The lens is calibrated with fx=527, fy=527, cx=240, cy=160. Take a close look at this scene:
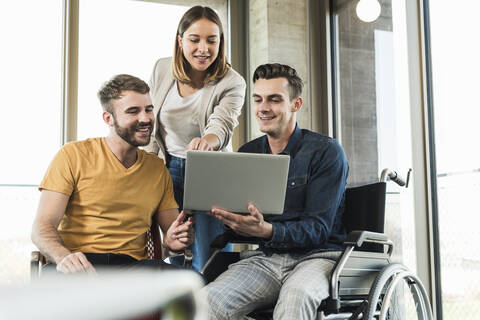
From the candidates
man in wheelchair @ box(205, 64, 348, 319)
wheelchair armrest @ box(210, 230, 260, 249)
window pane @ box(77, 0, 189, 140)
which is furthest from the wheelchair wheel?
window pane @ box(77, 0, 189, 140)

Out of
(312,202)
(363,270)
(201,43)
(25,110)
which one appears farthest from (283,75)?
(25,110)

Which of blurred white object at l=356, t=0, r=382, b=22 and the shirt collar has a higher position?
blurred white object at l=356, t=0, r=382, b=22

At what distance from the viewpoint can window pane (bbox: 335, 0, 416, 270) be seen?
9.01 ft

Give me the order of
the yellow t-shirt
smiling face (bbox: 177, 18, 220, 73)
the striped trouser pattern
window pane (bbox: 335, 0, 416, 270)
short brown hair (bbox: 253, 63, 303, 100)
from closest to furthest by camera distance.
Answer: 1. the striped trouser pattern
2. the yellow t-shirt
3. short brown hair (bbox: 253, 63, 303, 100)
4. smiling face (bbox: 177, 18, 220, 73)
5. window pane (bbox: 335, 0, 416, 270)

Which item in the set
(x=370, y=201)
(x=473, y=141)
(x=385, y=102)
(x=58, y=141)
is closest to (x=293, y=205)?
(x=370, y=201)

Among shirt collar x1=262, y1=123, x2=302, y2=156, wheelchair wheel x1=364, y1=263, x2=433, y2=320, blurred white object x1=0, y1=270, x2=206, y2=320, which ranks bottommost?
A: wheelchair wheel x1=364, y1=263, x2=433, y2=320

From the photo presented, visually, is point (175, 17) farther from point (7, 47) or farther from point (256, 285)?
point (256, 285)

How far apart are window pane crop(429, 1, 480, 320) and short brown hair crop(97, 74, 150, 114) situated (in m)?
1.52

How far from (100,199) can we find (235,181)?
461mm

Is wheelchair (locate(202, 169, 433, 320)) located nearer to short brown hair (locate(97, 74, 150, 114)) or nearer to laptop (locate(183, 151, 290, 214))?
laptop (locate(183, 151, 290, 214))

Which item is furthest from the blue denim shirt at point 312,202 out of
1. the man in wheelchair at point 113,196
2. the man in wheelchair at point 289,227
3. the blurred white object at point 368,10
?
→ the blurred white object at point 368,10

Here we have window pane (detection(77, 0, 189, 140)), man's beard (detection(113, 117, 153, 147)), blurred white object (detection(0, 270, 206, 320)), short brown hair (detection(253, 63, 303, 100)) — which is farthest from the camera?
window pane (detection(77, 0, 189, 140))

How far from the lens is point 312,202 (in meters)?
1.88

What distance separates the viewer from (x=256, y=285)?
176 centimetres
